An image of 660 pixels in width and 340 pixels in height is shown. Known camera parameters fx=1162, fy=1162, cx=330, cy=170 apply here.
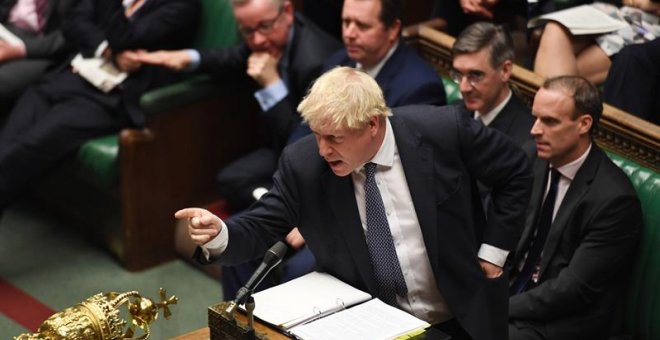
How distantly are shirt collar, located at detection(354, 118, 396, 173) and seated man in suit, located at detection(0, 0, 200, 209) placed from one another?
1.88 meters

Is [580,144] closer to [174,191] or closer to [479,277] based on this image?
[479,277]

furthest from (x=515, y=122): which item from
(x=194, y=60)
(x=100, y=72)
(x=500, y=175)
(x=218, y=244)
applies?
(x=100, y=72)

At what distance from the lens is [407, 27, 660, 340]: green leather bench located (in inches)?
127

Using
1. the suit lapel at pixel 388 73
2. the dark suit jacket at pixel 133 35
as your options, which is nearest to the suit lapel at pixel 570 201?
the suit lapel at pixel 388 73

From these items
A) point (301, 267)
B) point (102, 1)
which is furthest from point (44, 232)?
point (301, 267)

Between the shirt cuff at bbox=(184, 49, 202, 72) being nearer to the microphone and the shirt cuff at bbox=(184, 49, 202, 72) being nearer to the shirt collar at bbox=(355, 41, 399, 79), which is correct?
the shirt collar at bbox=(355, 41, 399, 79)

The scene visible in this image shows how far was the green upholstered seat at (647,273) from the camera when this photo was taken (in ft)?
10.6

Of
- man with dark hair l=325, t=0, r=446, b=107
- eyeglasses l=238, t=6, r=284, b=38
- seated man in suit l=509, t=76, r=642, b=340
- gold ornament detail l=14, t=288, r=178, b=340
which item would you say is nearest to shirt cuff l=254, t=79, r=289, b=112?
eyeglasses l=238, t=6, r=284, b=38

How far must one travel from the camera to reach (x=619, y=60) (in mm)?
3742

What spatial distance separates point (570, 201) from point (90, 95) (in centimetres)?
210

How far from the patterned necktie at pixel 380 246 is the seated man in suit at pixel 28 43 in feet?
7.99

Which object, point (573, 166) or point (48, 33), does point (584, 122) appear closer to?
point (573, 166)

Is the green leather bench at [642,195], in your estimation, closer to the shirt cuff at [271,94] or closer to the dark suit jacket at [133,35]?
the shirt cuff at [271,94]

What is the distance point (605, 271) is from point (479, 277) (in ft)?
1.76
